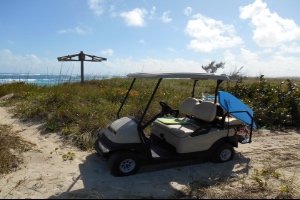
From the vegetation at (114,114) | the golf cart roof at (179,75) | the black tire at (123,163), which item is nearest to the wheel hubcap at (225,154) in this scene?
the vegetation at (114,114)

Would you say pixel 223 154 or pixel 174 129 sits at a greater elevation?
pixel 174 129

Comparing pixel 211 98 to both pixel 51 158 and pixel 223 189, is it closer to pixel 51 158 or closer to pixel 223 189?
pixel 223 189

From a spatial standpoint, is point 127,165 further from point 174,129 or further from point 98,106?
point 98,106

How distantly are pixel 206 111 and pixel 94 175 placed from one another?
2176mm

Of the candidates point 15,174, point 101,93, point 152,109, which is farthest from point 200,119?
point 101,93

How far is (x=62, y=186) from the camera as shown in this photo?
3.74 metres

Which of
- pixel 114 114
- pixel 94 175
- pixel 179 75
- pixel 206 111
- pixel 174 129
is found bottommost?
pixel 94 175

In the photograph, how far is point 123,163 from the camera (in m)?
4.07

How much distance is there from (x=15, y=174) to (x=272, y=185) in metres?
3.72

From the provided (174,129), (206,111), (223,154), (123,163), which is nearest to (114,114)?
(174,129)

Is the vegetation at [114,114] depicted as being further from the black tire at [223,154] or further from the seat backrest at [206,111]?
the seat backrest at [206,111]

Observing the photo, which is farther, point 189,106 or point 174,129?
point 189,106

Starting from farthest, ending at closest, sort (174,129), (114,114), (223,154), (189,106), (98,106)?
(98,106) → (114,114) → (189,106) → (223,154) → (174,129)

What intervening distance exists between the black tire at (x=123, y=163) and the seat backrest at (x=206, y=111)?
4.87 feet
